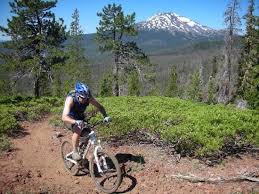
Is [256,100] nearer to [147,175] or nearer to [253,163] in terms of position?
[253,163]

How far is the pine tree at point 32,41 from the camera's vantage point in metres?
31.8

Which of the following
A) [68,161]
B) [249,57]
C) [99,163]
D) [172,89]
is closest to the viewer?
[99,163]

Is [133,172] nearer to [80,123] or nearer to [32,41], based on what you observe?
[80,123]

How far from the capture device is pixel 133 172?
9.63 metres

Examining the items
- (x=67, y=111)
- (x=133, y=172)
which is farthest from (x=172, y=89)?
(x=67, y=111)

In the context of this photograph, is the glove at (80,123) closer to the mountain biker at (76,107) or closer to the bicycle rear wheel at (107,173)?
the mountain biker at (76,107)

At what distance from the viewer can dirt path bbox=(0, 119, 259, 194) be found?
8.59m

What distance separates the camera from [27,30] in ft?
106

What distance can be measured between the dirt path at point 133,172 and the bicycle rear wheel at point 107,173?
0.29 m

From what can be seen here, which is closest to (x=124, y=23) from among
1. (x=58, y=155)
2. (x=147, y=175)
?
(x=58, y=155)

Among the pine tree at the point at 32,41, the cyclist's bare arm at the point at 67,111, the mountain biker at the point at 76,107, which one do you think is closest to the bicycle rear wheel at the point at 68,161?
the mountain biker at the point at 76,107

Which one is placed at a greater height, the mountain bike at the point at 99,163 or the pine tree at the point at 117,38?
the pine tree at the point at 117,38

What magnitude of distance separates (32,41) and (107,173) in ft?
87.2

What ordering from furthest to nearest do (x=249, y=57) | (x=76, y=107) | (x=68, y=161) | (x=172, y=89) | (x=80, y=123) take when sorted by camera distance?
(x=172, y=89), (x=249, y=57), (x=68, y=161), (x=76, y=107), (x=80, y=123)
